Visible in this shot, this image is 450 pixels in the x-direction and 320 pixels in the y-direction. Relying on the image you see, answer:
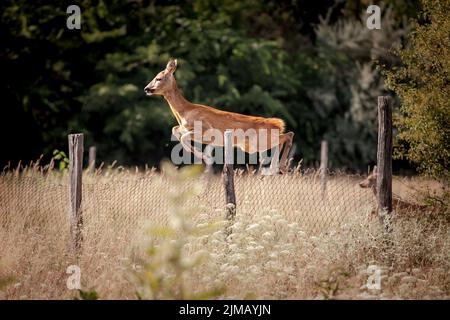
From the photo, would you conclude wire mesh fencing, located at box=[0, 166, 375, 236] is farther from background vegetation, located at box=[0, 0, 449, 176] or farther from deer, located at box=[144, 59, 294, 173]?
background vegetation, located at box=[0, 0, 449, 176]

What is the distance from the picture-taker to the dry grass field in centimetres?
742

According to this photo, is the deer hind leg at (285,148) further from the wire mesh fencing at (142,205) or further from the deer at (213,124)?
the wire mesh fencing at (142,205)

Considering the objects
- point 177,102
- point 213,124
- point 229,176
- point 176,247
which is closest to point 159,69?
point 177,102

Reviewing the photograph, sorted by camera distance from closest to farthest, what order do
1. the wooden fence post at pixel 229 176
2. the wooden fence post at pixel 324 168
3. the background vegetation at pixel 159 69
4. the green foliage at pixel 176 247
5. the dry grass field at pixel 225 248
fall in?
the green foliage at pixel 176 247
the dry grass field at pixel 225 248
the wooden fence post at pixel 229 176
the wooden fence post at pixel 324 168
the background vegetation at pixel 159 69

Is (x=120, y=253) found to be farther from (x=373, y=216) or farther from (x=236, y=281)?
(x=373, y=216)

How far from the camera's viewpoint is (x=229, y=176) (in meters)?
8.78

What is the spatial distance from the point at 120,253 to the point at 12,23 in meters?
17.9

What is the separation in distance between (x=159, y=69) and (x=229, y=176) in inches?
688

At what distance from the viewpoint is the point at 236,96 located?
24.7 meters

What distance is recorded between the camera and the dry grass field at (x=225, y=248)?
24.3 feet

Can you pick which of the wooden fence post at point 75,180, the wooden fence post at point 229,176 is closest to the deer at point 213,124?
the wooden fence post at point 229,176

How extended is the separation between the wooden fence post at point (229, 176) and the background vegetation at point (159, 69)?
1536cm
